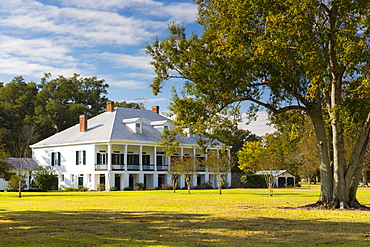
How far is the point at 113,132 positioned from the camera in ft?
185

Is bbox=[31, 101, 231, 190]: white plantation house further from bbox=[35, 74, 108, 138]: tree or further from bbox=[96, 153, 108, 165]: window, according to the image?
A: bbox=[35, 74, 108, 138]: tree

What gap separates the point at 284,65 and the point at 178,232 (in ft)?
31.4

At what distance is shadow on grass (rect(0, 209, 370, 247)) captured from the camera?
11.2m

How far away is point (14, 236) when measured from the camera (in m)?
12.2

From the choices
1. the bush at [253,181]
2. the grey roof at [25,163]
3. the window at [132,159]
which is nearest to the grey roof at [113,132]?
the window at [132,159]

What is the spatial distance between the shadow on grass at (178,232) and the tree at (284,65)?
20.5 ft

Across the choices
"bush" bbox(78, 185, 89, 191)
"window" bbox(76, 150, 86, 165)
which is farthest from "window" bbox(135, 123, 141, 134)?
"bush" bbox(78, 185, 89, 191)

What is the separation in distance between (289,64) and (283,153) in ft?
198

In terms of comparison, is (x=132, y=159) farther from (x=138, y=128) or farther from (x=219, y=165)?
(x=219, y=165)

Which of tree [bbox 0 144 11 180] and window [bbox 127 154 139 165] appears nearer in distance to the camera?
tree [bbox 0 144 11 180]

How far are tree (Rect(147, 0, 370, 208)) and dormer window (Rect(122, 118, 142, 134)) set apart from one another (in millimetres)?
36414

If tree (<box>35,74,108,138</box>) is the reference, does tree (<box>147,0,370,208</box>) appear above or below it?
below

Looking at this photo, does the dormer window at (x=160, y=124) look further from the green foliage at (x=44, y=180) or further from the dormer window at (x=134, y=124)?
the green foliage at (x=44, y=180)

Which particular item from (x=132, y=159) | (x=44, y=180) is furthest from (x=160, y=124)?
(x=44, y=180)
